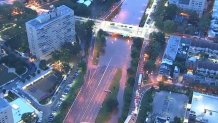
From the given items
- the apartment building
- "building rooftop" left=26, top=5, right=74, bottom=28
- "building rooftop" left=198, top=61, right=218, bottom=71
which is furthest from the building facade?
"building rooftop" left=26, top=5, right=74, bottom=28

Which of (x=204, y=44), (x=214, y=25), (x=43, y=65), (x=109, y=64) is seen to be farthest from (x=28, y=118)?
(x=214, y=25)

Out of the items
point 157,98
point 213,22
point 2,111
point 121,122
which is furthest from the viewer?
point 213,22

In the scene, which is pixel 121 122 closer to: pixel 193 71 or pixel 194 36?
pixel 193 71

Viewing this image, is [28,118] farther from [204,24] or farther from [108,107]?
[204,24]

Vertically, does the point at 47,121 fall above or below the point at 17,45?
below

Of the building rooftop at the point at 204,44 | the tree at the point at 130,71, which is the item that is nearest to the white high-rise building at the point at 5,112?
the tree at the point at 130,71

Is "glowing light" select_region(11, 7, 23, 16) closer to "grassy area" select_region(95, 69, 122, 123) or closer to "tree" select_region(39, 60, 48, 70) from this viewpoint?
"tree" select_region(39, 60, 48, 70)

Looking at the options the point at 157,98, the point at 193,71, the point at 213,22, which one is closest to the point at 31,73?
the point at 157,98
